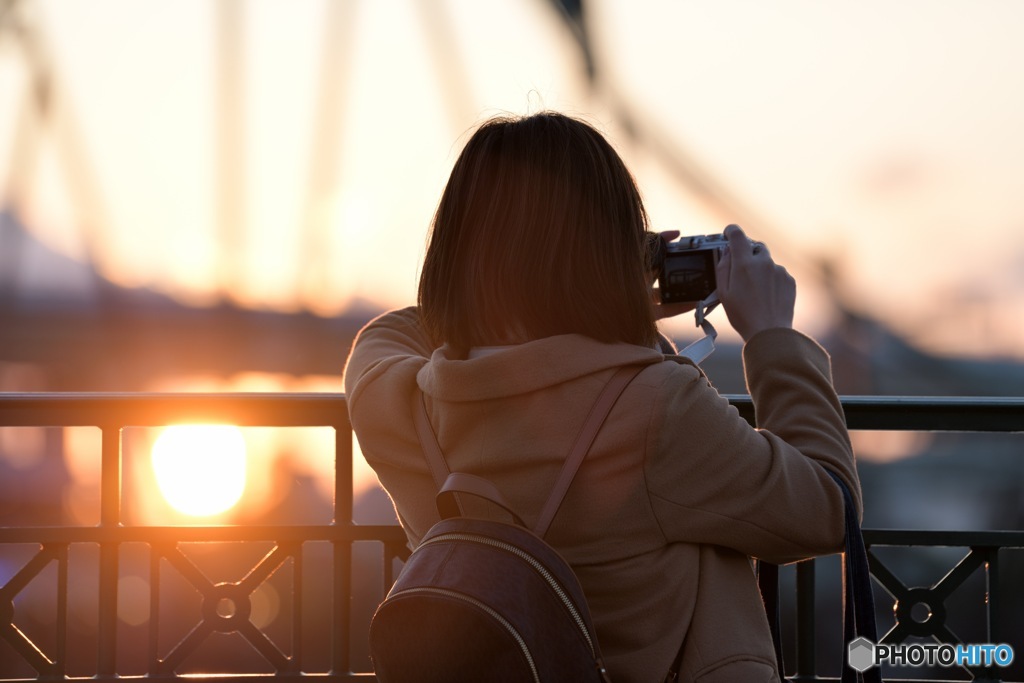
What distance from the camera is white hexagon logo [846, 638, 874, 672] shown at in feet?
4.10

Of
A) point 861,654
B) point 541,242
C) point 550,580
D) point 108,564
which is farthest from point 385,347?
point 108,564

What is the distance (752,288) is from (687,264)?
11 cm

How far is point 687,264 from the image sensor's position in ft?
4.43

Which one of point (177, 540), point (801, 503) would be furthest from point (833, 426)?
point (177, 540)

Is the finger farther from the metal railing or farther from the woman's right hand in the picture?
the metal railing

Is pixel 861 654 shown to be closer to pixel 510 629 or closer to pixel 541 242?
pixel 510 629

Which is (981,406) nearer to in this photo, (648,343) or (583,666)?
(648,343)

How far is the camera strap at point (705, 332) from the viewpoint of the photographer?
1.31 metres

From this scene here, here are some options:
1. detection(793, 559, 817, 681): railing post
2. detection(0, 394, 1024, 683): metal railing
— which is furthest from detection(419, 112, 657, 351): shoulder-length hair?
detection(793, 559, 817, 681): railing post

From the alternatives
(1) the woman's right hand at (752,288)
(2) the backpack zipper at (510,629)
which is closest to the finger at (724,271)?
(1) the woman's right hand at (752,288)

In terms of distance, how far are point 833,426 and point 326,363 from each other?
11563 mm

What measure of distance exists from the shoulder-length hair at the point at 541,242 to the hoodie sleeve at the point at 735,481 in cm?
11

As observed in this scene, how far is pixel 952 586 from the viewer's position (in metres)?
1.96

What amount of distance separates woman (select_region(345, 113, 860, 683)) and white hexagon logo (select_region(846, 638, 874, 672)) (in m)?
0.18
